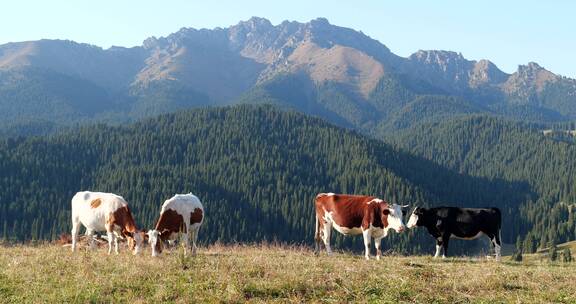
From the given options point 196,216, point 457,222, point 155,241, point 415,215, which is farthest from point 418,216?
point 155,241

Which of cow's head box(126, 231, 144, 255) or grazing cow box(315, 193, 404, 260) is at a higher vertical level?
grazing cow box(315, 193, 404, 260)

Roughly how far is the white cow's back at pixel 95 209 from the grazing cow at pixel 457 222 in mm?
14276

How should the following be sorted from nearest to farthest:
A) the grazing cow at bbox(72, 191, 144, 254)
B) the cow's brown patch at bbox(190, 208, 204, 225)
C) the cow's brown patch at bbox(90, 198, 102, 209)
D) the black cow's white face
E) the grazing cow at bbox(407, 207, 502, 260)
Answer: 1. the grazing cow at bbox(72, 191, 144, 254)
2. the cow's brown patch at bbox(90, 198, 102, 209)
3. the cow's brown patch at bbox(190, 208, 204, 225)
4. the grazing cow at bbox(407, 207, 502, 260)
5. the black cow's white face

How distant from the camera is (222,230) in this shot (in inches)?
7510

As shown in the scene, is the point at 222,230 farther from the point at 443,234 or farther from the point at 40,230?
the point at 443,234

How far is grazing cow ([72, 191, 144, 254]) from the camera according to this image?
22422 millimetres

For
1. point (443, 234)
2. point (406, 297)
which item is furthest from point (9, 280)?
point (443, 234)

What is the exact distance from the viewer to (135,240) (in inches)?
853

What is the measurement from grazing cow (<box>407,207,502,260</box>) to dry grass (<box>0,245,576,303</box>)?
992 centimetres

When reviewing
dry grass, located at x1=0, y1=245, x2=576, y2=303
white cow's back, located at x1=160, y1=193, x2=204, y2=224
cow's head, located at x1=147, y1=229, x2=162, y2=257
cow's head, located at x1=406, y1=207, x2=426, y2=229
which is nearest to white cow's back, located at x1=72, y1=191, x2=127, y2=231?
white cow's back, located at x1=160, y1=193, x2=204, y2=224

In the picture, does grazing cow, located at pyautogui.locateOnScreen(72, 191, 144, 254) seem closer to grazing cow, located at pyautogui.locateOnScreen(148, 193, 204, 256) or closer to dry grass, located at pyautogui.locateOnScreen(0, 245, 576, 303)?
grazing cow, located at pyautogui.locateOnScreen(148, 193, 204, 256)

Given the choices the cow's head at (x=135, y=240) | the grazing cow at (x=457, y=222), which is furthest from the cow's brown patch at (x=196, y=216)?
the grazing cow at (x=457, y=222)

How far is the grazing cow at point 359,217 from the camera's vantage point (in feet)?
77.3

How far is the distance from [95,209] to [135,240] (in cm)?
283
